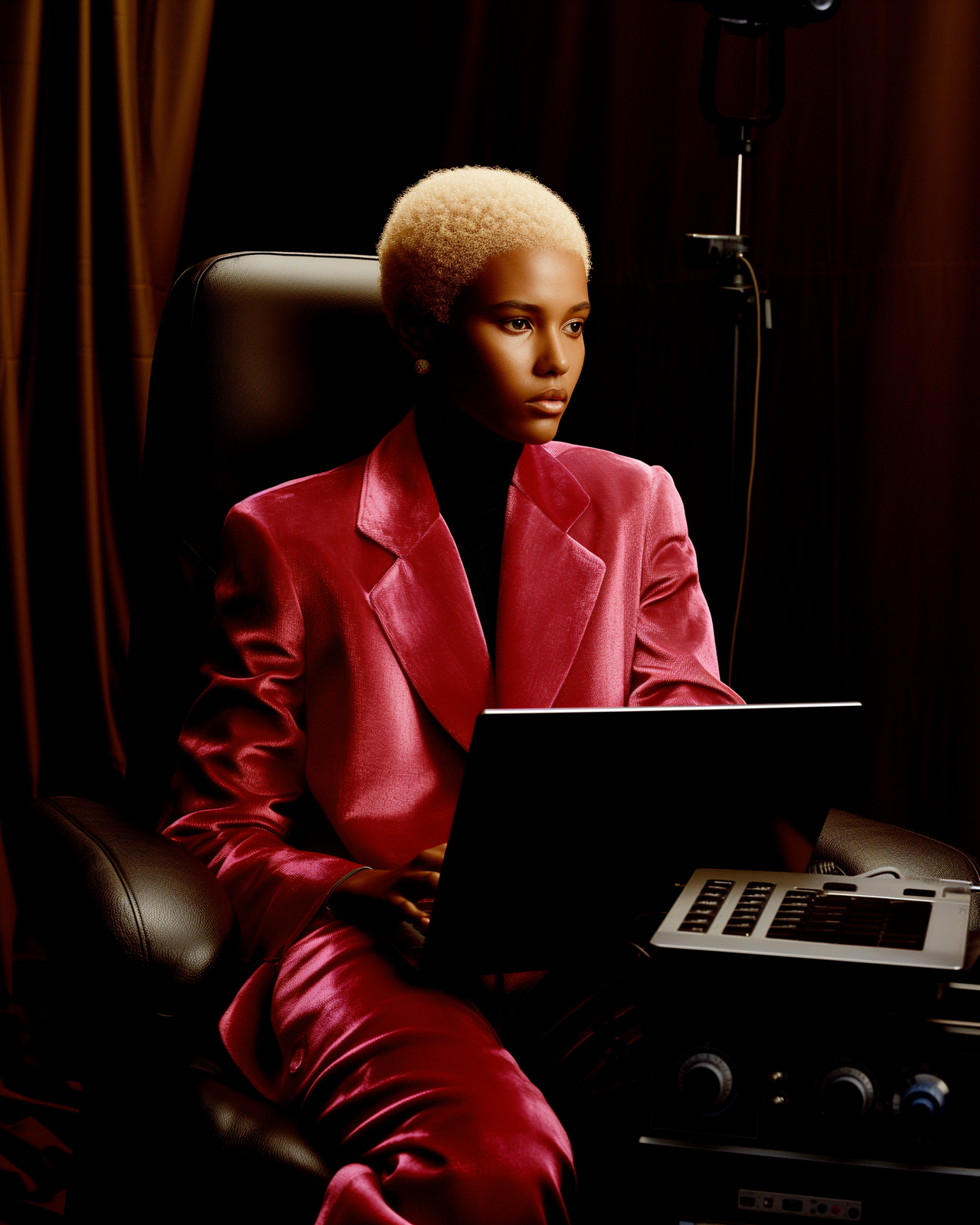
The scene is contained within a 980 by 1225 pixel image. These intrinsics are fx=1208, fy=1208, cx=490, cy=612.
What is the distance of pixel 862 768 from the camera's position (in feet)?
6.10

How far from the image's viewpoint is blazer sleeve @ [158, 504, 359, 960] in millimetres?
1083

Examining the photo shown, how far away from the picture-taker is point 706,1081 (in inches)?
27.8

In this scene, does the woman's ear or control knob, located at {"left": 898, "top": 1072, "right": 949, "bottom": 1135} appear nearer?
control knob, located at {"left": 898, "top": 1072, "right": 949, "bottom": 1135}

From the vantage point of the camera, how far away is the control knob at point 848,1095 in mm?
686

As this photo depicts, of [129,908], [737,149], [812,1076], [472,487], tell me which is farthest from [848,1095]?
[737,149]

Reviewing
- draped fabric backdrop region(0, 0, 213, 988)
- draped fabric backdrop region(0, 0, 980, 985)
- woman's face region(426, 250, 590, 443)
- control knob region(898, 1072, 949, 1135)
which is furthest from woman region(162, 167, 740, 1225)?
draped fabric backdrop region(0, 0, 213, 988)

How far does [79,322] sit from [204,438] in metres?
0.81

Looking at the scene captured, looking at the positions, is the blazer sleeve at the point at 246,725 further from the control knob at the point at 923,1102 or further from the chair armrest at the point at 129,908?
the control knob at the point at 923,1102

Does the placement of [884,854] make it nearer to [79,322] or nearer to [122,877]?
[122,877]

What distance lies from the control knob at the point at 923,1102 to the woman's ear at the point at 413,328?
0.78 metres

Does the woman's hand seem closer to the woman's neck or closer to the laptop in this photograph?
the laptop

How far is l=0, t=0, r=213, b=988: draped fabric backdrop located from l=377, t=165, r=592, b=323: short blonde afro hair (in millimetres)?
934

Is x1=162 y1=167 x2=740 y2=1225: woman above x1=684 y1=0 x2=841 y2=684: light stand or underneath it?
underneath

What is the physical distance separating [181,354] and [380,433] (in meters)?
0.23
